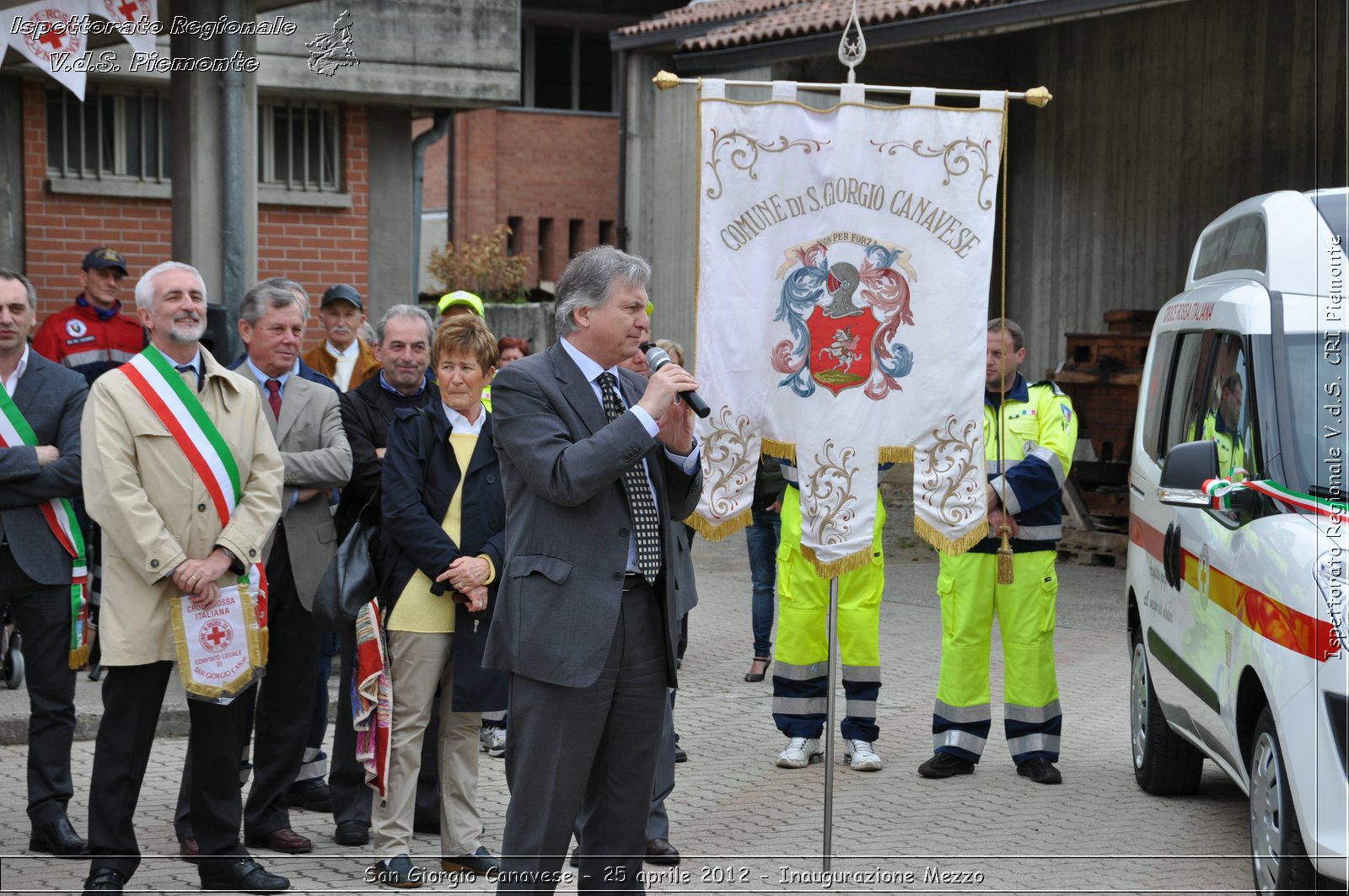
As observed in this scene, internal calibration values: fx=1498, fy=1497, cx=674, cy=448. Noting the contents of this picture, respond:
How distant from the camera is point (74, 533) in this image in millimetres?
5875

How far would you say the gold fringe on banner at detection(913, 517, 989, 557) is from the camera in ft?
18.9

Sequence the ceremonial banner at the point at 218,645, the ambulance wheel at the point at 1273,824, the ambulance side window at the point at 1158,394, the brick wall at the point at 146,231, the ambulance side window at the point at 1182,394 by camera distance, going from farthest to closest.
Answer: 1. the brick wall at the point at 146,231
2. the ambulance side window at the point at 1158,394
3. the ambulance side window at the point at 1182,394
4. the ceremonial banner at the point at 218,645
5. the ambulance wheel at the point at 1273,824

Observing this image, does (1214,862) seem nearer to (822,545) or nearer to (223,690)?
(822,545)

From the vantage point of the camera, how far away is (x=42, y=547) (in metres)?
5.77

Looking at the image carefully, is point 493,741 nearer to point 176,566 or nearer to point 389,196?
point 176,566

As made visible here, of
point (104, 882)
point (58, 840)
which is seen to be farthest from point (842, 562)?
point (58, 840)

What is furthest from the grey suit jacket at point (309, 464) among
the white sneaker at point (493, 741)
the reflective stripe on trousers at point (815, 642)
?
the reflective stripe on trousers at point (815, 642)

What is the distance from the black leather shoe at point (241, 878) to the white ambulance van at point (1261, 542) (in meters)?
3.36

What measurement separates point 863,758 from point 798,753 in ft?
1.02

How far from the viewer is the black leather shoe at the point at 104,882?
4.96m
